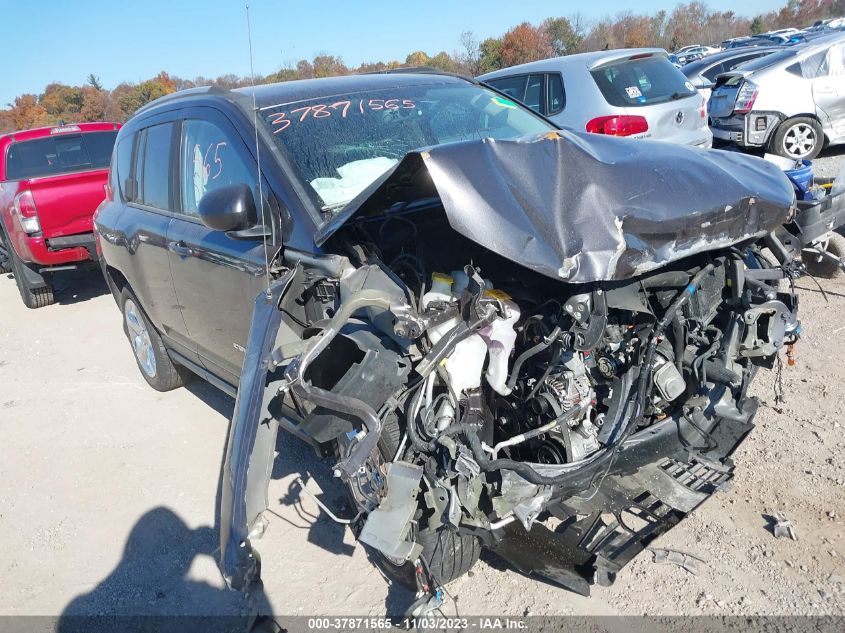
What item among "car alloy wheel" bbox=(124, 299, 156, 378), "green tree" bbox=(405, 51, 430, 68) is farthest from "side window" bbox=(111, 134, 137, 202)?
"green tree" bbox=(405, 51, 430, 68)

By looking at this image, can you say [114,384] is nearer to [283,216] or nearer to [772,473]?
[283,216]

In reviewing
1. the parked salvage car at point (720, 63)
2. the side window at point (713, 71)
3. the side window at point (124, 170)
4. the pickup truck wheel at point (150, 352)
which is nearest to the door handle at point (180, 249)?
the side window at point (124, 170)

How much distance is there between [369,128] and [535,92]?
16.9ft

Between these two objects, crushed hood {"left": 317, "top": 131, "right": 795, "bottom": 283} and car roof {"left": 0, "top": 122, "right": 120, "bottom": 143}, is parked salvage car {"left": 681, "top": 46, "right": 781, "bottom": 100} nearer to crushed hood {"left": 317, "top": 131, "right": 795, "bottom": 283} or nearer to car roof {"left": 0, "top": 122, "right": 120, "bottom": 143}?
car roof {"left": 0, "top": 122, "right": 120, "bottom": 143}

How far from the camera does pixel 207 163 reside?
3.41 m

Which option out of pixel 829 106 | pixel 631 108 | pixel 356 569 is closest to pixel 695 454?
pixel 356 569

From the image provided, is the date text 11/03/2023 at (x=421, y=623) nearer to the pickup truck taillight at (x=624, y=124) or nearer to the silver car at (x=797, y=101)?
the pickup truck taillight at (x=624, y=124)

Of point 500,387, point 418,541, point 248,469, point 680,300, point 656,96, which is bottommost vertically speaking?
point 418,541

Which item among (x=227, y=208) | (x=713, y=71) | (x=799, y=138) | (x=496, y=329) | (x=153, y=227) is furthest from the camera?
(x=713, y=71)

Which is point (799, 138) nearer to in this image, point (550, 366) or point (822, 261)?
point (822, 261)

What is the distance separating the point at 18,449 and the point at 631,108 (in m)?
6.34

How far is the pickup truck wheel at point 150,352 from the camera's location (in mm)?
4777

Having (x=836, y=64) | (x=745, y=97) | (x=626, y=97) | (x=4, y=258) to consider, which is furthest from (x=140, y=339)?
(x=836, y=64)

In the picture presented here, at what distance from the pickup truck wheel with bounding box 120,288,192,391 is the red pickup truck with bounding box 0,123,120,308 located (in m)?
2.86
